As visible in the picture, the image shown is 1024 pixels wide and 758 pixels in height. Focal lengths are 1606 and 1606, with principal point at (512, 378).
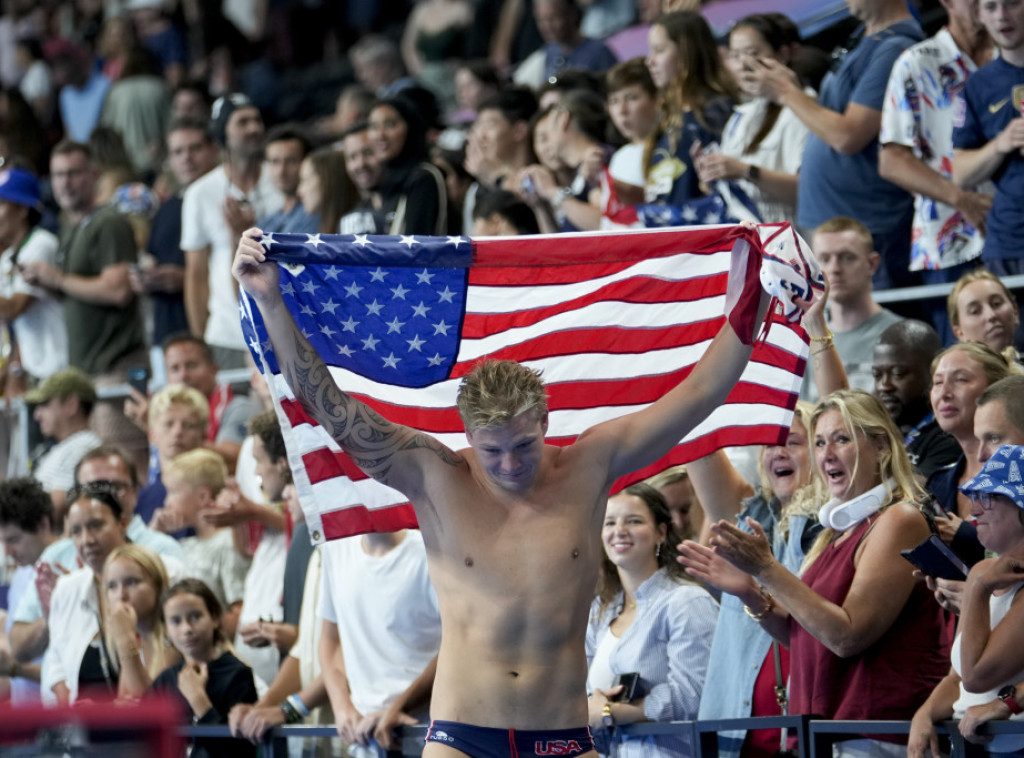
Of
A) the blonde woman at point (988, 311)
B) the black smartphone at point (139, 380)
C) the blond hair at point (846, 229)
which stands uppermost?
the blond hair at point (846, 229)

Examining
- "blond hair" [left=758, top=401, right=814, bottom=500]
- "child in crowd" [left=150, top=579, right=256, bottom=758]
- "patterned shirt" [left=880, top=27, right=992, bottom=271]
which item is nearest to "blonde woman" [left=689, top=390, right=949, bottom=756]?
"blond hair" [left=758, top=401, right=814, bottom=500]

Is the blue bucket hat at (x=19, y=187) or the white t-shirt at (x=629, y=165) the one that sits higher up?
the blue bucket hat at (x=19, y=187)

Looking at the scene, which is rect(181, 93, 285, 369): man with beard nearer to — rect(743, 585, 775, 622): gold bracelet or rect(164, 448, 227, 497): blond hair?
rect(164, 448, 227, 497): blond hair

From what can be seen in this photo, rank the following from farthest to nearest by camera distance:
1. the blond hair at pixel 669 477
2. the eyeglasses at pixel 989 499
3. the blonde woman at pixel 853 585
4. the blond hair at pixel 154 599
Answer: the blond hair at pixel 154 599 → the blond hair at pixel 669 477 → the blonde woman at pixel 853 585 → the eyeglasses at pixel 989 499

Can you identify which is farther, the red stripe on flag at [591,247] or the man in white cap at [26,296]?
the man in white cap at [26,296]

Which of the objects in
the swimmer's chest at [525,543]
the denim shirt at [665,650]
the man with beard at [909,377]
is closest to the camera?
the swimmer's chest at [525,543]

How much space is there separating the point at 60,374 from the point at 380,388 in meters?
5.37

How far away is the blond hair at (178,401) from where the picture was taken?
1010 centimetres

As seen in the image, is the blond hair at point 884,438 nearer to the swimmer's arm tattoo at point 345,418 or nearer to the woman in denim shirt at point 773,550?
the woman in denim shirt at point 773,550

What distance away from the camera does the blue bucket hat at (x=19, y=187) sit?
486 inches

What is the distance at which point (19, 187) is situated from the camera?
1239 centimetres

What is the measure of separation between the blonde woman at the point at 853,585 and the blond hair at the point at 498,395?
0.89 metres

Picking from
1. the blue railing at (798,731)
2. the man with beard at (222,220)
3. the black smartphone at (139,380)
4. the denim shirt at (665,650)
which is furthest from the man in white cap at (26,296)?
the denim shirt at (665,650)

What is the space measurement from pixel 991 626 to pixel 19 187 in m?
9.14
